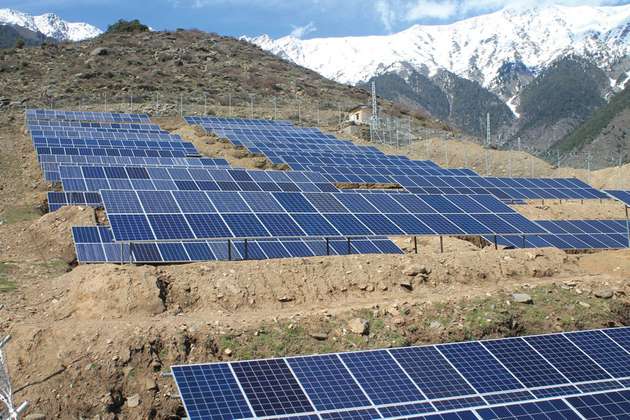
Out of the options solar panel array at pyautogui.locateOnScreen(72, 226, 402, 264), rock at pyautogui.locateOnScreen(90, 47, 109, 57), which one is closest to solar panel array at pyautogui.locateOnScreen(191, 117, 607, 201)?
solar panel array at pyautogui.locateOnScreen(72, 226, 402, 264)

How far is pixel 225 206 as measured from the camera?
69.8 feet

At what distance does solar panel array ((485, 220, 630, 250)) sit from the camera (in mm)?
25297

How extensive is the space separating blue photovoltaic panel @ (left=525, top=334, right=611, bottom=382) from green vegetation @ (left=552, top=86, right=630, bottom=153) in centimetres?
14902

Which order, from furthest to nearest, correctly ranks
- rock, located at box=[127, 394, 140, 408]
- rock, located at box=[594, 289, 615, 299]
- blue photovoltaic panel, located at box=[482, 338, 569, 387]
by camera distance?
rock, located at box=[594, 289, 615, 299], rock, located at box=[127, 394, 140, 408], blue photovoltaic panel, located at box=[482, 338, 569, 387]

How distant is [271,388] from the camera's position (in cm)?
1099

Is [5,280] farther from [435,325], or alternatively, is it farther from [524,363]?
[524,363]

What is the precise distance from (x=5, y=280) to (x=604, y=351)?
1629 centimetres

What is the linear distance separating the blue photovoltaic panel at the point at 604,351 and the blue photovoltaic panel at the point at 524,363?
45.0 inches

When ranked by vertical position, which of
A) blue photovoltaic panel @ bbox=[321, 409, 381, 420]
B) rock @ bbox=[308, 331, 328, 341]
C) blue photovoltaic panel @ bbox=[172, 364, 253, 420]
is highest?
blue photovoltaic panel @ bbox=[172, 364, 253, 420]

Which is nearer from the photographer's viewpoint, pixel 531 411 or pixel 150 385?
pixel 531 411

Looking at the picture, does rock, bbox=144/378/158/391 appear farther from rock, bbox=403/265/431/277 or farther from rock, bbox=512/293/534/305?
rock, bbox=512/293/534/305

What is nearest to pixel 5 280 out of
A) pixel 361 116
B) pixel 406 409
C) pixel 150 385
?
pixel 150 385

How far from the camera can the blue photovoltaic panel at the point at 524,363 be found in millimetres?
12044

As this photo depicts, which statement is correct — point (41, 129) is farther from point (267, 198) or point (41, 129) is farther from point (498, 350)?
point (498, 350)
